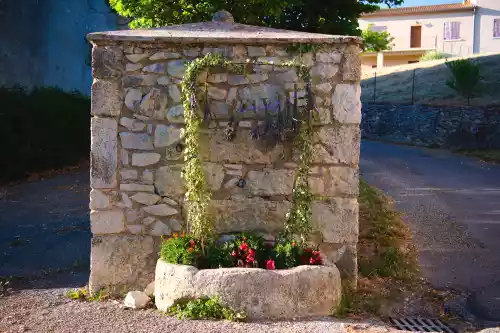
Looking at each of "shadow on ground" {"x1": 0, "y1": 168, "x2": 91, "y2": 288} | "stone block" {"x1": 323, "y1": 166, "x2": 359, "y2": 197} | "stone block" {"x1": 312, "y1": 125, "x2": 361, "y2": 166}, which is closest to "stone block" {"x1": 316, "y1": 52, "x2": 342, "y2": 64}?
"stone block" {"x1": 312, "y1": 125, "x2": 361, "y2": 166}

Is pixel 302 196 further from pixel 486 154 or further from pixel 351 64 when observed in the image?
pixel 486 154

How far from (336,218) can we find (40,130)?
9.80m

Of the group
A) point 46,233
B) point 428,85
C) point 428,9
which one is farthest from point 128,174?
point 428,9

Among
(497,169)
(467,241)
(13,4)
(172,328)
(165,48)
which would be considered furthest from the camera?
(497,169)

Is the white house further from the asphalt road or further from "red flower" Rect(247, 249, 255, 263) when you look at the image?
"red flower" Rect(247, 249, 255, 263)

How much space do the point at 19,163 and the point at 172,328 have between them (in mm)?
9431

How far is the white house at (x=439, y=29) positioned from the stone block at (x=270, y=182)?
3121 centimetres

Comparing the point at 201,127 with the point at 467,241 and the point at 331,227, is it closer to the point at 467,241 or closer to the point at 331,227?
the point at 331,227

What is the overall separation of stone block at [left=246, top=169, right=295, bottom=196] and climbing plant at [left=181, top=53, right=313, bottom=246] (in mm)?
81

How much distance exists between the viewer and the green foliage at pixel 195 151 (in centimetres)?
496

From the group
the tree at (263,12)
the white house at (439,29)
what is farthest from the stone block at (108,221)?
the white house at (439,29)

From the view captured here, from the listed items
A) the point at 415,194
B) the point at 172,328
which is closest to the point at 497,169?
the point at 415,194

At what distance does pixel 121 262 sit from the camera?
5164 mm

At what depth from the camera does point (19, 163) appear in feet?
41.3
